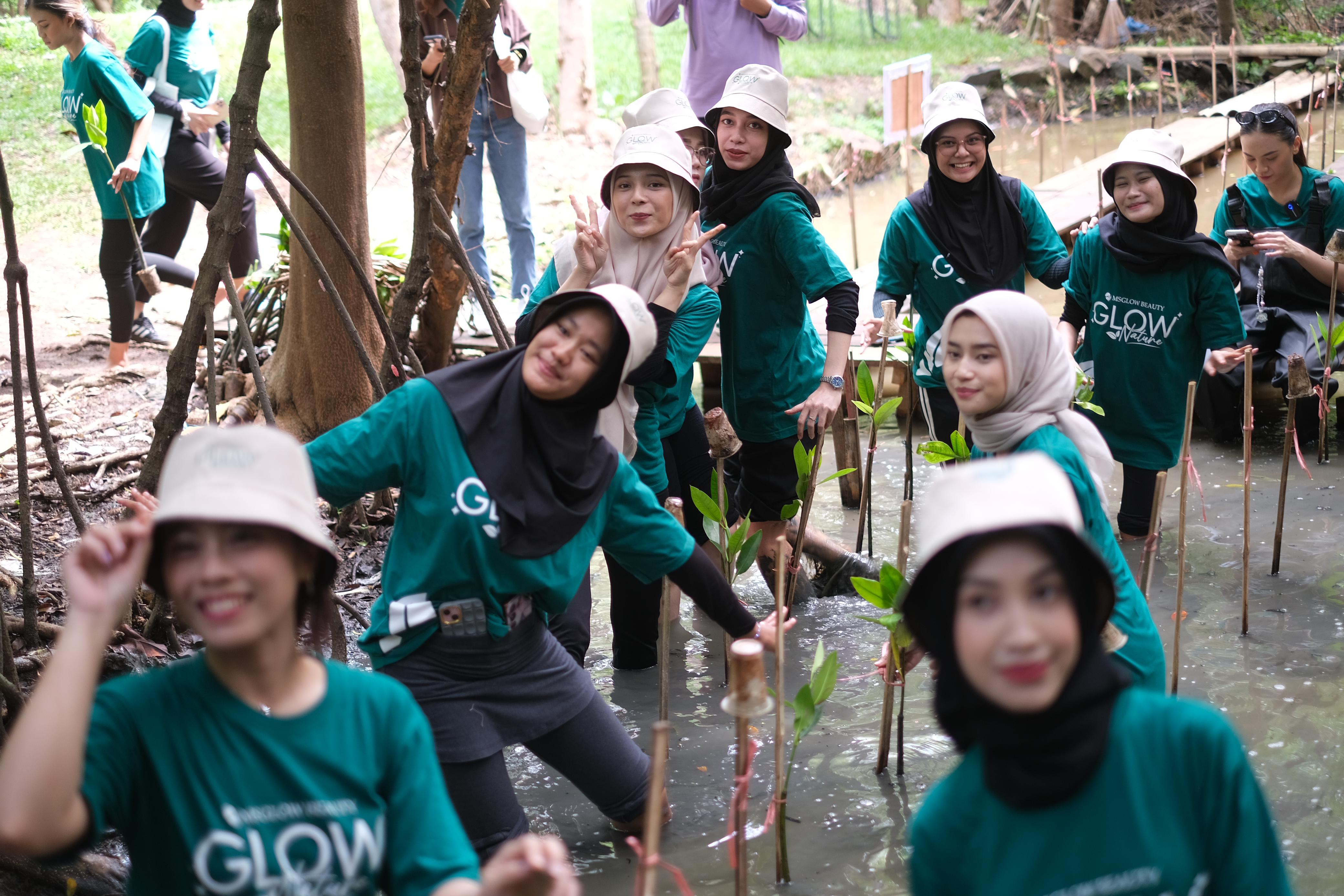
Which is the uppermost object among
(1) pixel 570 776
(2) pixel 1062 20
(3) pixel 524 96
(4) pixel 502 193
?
(2) pixel 1062 20

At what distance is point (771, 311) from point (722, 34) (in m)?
2.21

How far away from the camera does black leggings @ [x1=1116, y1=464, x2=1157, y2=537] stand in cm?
467

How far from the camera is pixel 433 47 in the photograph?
18.1ft

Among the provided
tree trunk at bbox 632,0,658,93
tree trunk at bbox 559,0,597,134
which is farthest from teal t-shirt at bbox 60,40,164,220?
tree trunk at bbox 632,0,658,93

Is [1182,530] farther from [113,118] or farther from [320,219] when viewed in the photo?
[113,118]

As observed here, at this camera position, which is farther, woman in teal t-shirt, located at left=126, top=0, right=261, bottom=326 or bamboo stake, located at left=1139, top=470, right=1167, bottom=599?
woman in teal t-shirt, located at left=126, top=0, right=261, bottom=326

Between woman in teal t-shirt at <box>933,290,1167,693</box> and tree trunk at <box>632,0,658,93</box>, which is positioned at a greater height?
tree trunk at <box>632,0,658,93</box>

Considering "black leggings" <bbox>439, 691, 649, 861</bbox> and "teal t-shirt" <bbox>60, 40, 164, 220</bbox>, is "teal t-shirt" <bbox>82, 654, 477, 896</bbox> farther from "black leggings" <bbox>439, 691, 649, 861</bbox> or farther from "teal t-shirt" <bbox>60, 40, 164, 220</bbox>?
"teal t-shirt" <bbox>60, 40, 164, 220</bbox>

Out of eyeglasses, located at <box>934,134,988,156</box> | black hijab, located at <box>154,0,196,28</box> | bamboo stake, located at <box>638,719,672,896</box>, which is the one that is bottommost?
bamboo stake, located at <box>638,719,672,896</box>

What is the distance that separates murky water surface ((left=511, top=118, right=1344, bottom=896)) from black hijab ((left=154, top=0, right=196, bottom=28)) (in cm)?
365

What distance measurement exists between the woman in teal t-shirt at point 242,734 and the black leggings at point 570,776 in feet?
3.19

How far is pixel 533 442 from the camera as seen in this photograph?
8.50ft

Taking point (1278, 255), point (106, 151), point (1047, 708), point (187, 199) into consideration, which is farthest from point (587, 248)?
point (187, 199)

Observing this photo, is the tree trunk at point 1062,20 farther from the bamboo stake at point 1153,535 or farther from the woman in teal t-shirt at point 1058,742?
the woman in teal t-shirt at point 1058,742
